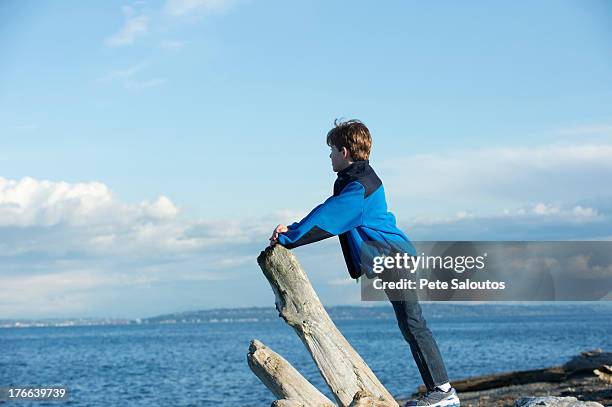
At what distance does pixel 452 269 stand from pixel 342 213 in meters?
3.41

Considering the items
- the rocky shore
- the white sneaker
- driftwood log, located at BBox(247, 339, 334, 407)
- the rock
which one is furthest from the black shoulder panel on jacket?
the rocky shore

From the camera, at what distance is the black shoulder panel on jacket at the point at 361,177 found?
23.0 ft

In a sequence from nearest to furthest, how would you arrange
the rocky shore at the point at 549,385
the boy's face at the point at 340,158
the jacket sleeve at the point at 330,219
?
the jacket sleeve at the point at 330,219 → the boy's face at the point at 340,158 → the rocky shore at the point at 549,385

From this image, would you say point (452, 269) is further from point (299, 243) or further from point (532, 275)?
point (532, 275)

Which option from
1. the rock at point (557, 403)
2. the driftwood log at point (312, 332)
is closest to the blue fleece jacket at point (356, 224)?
the driftwood log at point (312, 332)

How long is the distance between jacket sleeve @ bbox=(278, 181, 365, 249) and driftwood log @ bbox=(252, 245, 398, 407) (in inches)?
7.2

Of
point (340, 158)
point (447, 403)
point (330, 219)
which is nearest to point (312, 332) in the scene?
point (330, 219)

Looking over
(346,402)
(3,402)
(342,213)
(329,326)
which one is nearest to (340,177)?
(342,213)

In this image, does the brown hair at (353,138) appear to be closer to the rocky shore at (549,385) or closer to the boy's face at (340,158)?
the boy's face at (340,158)

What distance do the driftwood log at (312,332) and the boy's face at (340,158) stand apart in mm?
872

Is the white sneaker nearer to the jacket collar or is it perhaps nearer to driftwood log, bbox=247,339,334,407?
driftwood log, bbox=247,339,334,407

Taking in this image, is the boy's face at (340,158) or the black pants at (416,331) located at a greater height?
the boy's face at (340,158)

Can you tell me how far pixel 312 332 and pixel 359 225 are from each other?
38.8 inches

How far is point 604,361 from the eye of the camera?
17.8 meters
